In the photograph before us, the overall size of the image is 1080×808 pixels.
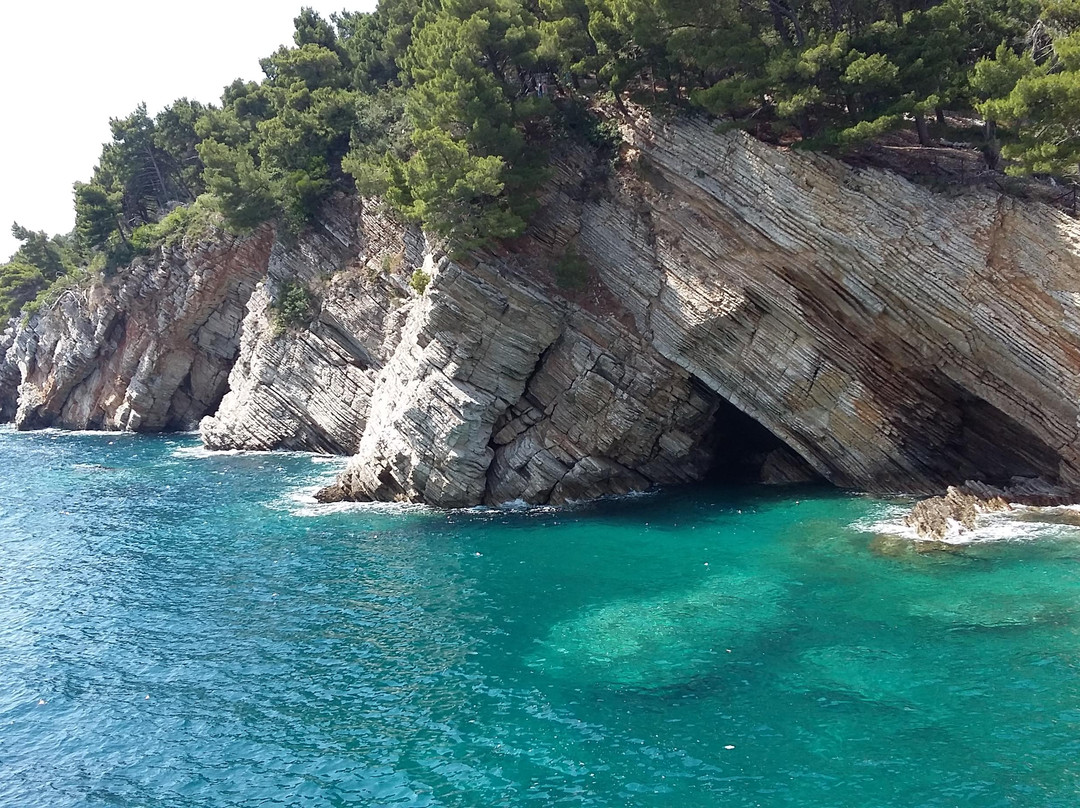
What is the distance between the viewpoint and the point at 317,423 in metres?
52.9

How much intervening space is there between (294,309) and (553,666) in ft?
133

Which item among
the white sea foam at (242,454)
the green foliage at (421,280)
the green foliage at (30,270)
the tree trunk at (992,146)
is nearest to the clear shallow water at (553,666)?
the green foliage at (421,280)

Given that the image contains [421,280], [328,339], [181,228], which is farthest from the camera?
[181,228]

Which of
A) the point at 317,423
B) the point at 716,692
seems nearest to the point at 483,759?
the point at 716,692

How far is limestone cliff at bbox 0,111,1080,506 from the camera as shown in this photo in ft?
96.5

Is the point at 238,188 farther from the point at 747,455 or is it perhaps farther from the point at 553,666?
the point at 553,666

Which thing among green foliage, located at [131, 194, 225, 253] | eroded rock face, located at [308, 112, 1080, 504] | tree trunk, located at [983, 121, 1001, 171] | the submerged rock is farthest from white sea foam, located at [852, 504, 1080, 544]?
green foliage, located at [131, 194, 225, 253]

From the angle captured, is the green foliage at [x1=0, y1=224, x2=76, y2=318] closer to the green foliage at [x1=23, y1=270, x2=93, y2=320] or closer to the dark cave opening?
the green foliage at [x1=23, y1=270, x2=93, y2=320]

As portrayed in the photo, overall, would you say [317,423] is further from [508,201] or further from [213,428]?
[508,201]

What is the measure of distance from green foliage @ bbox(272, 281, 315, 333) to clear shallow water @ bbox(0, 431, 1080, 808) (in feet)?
75.5

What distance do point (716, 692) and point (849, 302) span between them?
19703 millimetres

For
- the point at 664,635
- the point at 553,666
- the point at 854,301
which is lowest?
the point at 553,666

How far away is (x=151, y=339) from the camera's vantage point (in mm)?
67812

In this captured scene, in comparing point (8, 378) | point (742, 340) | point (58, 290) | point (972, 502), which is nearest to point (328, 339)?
point (742, 340)
